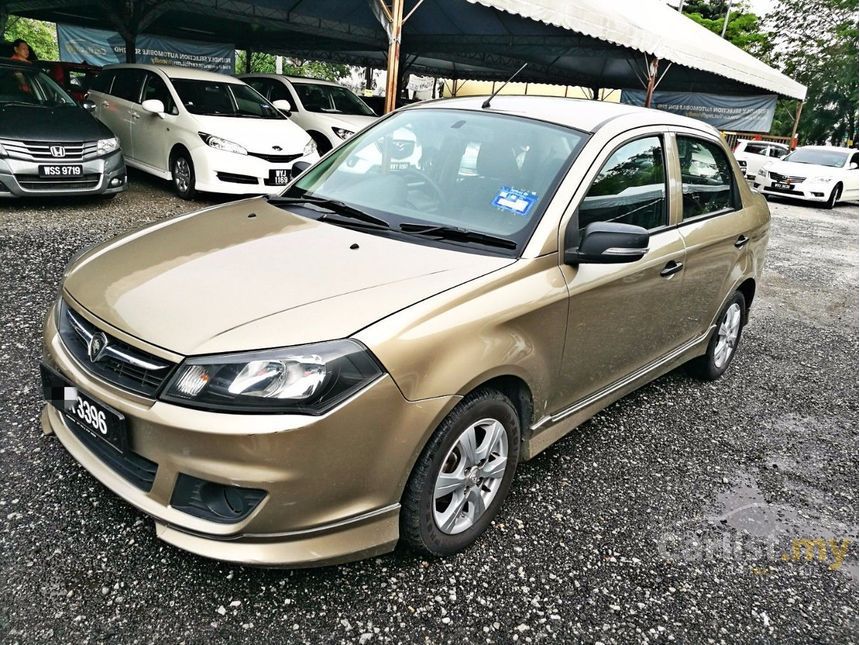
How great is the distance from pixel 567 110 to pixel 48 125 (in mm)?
6245

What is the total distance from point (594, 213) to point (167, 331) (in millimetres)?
1828

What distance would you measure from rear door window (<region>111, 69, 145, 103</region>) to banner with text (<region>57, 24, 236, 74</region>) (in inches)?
441

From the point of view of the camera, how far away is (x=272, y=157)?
843 centimetres

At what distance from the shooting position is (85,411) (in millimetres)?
2273

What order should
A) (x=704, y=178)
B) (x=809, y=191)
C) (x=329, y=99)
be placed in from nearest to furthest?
1. (x=704, y=178)
2. (x=329, y=99)
3. (x=809, y=191)

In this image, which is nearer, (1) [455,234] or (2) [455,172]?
(1) [455,234]

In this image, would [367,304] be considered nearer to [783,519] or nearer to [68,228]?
[783,519]

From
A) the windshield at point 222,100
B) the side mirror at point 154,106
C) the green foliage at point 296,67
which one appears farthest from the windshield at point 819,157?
the green foliage at point 296,67

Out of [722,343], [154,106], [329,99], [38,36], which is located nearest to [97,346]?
[722,343]

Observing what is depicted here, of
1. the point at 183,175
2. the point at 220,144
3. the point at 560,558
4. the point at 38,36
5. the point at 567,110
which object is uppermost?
the point at 38,36

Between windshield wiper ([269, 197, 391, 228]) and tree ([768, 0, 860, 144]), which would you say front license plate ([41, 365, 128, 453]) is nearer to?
windshield wiper ([269, 197, 391, 228])

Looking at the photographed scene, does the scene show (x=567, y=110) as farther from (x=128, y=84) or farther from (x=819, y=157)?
(x=819, y=157)

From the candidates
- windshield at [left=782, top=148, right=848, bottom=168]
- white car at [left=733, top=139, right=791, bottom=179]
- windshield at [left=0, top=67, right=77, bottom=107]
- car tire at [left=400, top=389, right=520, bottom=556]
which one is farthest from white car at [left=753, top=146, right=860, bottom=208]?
car tire at [left=400, top=389, right=520, bottom=556]

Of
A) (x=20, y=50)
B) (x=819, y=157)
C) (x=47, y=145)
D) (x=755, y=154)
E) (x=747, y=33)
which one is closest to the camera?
(x=47, y=145)
